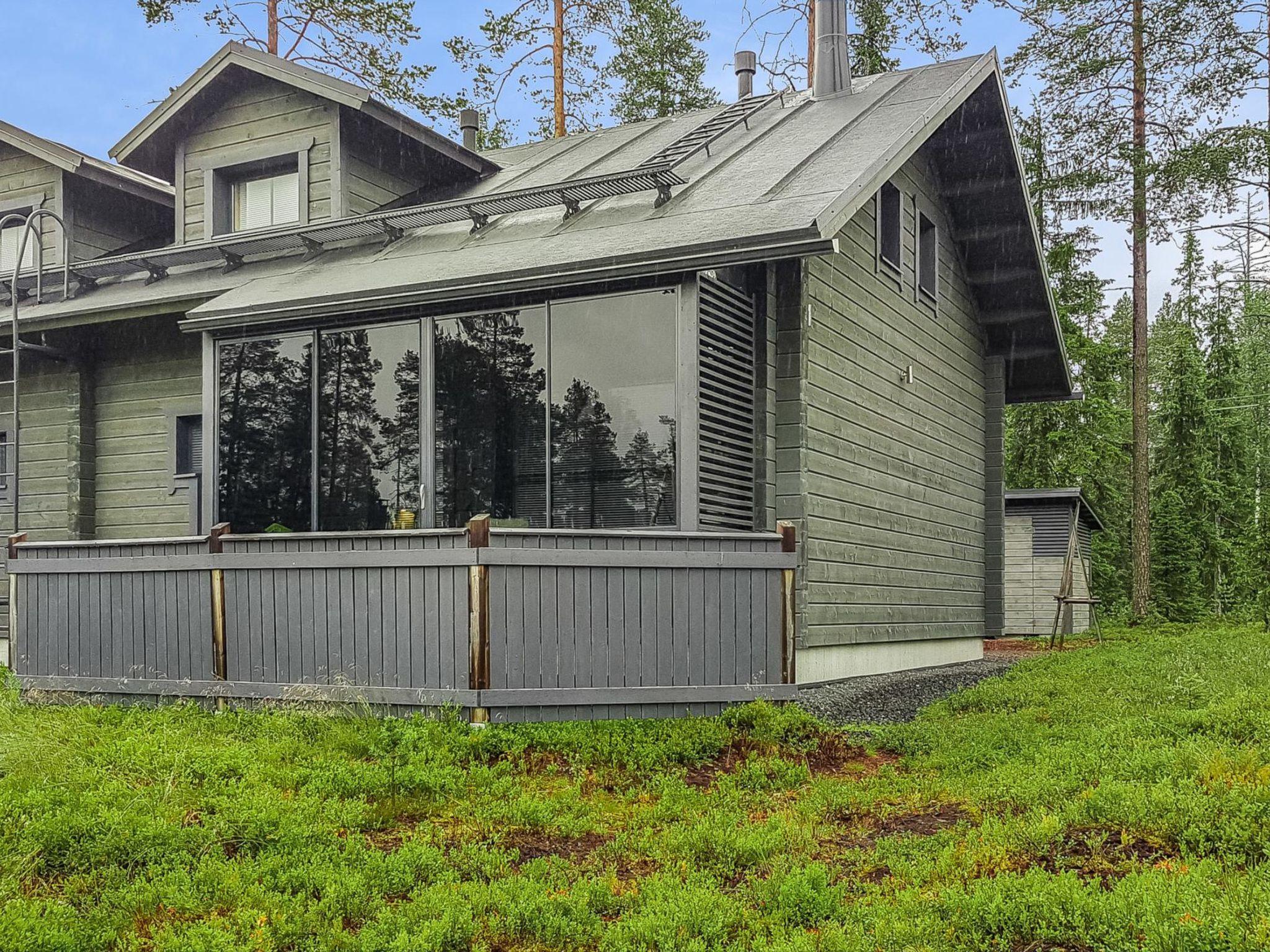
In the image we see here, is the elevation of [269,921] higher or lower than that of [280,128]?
lower

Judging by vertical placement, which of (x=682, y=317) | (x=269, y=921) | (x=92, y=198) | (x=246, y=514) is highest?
(x=92, y=198)

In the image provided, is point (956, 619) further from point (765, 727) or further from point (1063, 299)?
point (1063, 299)

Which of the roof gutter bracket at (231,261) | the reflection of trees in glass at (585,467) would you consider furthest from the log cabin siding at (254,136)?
the reflection of trees in glass at (585,467)

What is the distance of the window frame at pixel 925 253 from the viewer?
41.1ft

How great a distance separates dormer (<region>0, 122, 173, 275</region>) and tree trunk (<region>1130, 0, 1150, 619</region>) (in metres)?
17.0

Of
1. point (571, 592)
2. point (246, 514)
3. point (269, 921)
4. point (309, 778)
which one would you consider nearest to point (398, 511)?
point (246, 514)

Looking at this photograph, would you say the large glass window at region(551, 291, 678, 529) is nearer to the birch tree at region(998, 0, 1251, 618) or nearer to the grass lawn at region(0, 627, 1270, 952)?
the grass lawn at region(0, 627, 1270, 952)

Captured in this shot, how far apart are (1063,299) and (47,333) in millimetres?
21855

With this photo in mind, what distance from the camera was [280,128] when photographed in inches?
490

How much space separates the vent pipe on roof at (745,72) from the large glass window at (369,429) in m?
6.88

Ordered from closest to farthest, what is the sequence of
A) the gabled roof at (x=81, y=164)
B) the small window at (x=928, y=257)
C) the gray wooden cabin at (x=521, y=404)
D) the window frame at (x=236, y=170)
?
1. the gray wooden cabin at (x=521, y=404)
2. the window frame at (x=236, y=170)
3. the small window at (x=928, y=257)
4. the gabled roof at (x=81, y=164)

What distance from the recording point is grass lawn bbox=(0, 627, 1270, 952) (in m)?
3.96

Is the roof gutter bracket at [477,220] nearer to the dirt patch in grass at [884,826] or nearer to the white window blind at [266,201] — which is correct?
the white window blind at [266,201]

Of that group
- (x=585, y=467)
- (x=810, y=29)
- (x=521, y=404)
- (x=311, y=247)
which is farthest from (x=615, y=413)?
(x=810, y=29)
